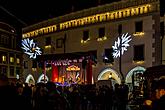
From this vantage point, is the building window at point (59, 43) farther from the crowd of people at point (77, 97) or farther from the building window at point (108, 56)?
the crowd of people at point (77, 97)

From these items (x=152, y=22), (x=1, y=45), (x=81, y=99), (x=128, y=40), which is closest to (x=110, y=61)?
(x=128, y=40)

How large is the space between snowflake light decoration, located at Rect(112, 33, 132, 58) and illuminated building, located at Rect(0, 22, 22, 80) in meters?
29.5

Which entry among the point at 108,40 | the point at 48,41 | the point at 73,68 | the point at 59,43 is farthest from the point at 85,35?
the point at 48,41

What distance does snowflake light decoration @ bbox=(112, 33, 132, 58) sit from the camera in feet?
125

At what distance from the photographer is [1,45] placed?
6544 cm

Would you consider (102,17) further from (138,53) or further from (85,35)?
(138,53)

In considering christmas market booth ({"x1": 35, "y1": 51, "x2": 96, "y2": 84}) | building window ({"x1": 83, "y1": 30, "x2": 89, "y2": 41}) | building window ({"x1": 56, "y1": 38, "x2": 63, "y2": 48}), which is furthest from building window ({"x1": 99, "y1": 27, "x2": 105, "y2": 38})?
building window ({"x1": 56, "y1": 38, "x2": 63, "y2": 48})

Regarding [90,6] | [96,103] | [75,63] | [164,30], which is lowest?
[96,103]

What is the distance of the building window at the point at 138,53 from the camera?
1454 inches

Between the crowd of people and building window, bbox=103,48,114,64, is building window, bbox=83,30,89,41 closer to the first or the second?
building window, bbox=103,48,114,64

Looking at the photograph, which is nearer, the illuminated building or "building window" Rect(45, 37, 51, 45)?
"building window" Rect(45, 37, 51, 45)

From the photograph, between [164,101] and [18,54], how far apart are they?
6534cm

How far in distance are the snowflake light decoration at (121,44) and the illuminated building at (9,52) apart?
29455 mm

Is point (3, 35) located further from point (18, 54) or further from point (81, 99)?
point (81, 99)
